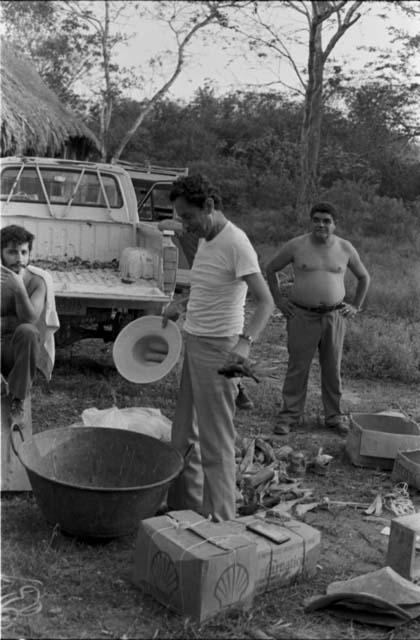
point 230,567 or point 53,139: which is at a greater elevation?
point 53,139

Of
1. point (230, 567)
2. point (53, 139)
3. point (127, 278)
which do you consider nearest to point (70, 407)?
point (127, 278)

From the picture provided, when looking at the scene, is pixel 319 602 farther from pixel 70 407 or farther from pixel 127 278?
pixel 127 278

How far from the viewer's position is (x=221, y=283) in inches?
154

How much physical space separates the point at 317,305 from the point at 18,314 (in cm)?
266

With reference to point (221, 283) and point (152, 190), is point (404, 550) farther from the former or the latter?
point (152, 190)

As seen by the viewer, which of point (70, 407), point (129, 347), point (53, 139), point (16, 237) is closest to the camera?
point (16, 237)

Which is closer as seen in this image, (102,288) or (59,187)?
(102,288)

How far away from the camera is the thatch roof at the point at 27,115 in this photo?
1256 centimetres

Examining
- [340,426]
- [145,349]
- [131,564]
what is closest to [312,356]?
[340,426]

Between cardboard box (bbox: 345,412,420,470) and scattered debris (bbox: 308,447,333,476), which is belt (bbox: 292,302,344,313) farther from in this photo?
scattered debris (bbox: 308,447,333,476)

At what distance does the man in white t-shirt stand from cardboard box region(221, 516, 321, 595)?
286 millimetres

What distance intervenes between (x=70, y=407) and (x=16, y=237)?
7.81 feet

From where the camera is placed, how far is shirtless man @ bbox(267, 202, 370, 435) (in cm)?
626

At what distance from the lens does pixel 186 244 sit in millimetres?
7547
